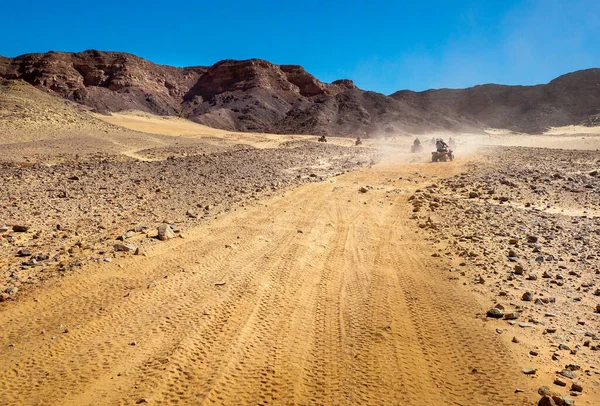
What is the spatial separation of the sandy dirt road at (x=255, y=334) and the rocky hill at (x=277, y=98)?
58970 millimetres

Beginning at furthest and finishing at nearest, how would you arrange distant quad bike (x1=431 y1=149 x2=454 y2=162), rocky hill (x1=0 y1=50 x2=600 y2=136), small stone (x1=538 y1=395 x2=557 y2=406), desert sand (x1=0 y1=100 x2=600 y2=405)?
rocky hill (x1=0 y1=50 x2=600 y2=136)
distant quad bike (x1=431 y1=149 x2=454 y2=162)
desert sand (x1=0 y1=100 x2=600 y2=405)
small stone (x1=538 y1=395 x2=557 y2=406)

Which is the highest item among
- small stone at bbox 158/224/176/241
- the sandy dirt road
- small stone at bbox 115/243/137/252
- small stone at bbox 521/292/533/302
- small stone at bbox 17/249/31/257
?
small stone at bbox 158/224/176/241

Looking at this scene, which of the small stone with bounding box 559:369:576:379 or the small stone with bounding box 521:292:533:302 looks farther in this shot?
the small stone with bounding box 521:292:533:302

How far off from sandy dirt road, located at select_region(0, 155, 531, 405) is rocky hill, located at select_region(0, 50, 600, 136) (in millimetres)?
58970

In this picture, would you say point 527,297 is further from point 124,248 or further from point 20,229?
point 20,229

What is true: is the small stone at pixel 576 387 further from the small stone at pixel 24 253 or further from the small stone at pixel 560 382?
the small stone at pixel 24 253

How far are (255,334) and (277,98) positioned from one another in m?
94.9

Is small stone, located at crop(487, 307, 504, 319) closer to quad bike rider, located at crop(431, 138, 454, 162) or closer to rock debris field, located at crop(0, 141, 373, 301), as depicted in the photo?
rock debris field, located at crop(0, 141, 373, 301)

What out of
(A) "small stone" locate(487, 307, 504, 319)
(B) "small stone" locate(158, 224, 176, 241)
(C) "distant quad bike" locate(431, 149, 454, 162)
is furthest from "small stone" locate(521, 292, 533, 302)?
(C) "distant quad bike" locate(431, 149, 454, 162)

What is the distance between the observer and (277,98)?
9550 cm

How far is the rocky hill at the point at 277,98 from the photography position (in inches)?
2940

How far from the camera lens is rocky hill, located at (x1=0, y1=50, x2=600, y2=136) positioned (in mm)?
74688

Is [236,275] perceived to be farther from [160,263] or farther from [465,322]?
[465,322]

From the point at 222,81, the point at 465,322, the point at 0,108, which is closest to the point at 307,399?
the point at 465,322
